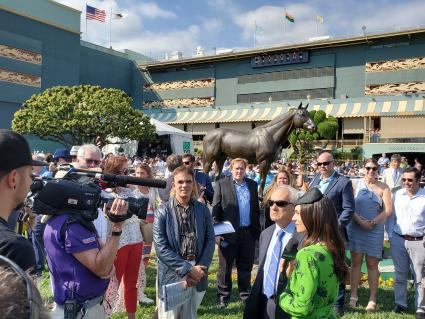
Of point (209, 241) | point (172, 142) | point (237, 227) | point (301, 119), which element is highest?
point (172, 142)

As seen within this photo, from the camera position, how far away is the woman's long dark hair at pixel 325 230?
2.59 meters

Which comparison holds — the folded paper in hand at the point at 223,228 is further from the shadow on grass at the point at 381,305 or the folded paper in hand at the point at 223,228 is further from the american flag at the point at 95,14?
the american flag at the point at 95,14

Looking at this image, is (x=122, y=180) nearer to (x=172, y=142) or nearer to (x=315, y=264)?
(x=315, y=264)

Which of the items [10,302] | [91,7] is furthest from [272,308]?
[91,7]

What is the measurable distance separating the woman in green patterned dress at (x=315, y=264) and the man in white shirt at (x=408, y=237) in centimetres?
305

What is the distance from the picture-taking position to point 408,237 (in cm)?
524

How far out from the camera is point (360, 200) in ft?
17.9

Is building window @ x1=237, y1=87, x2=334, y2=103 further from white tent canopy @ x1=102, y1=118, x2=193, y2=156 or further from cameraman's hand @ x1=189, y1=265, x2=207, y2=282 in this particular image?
cameraman's hand @ x1=189, y1=265, x2=207, y2=282

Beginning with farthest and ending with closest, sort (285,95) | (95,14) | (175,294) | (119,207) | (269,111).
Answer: (95,14), (285,95), (269,111), (175,294), (119,207)

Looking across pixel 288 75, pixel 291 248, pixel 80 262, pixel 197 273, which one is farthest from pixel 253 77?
pixel 80 262

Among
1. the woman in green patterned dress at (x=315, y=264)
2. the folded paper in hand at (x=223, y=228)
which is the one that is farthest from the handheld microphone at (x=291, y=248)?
the folded paper in hand at (x=223, y=228)

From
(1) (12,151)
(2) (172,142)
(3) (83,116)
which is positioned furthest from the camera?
(3) (83,116)

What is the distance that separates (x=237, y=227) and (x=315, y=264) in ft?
10.2

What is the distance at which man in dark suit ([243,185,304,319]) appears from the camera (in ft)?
9.96
